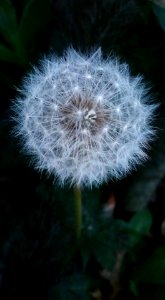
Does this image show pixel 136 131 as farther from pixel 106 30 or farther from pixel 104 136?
pixel 106 30

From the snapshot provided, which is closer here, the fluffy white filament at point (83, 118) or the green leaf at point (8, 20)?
the fluffy white filament at point (83, 118)

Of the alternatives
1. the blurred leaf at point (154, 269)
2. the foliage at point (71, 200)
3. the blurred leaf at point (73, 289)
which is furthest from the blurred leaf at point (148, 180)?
the blurred leaf at point (73, 289)

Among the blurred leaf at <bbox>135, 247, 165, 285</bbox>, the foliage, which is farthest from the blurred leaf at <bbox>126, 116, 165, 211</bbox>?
the blurred leaf at <bbox>135, 247, 165, 285</bbox>

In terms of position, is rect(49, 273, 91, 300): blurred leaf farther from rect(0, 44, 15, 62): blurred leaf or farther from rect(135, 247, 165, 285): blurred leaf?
rect(0, 44, 15, 62): blurred leaf

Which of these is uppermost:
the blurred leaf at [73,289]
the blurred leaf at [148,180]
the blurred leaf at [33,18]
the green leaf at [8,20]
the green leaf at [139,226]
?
the blurred leaf at [33,18]

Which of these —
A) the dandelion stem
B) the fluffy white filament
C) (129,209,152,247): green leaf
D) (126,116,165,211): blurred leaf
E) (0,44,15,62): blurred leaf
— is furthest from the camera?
(129,209,152,247): green leaf

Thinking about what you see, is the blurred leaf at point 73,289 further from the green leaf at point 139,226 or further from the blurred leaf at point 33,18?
the blurred leaf at point 33,18

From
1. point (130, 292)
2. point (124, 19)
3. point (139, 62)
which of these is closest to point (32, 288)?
point (130, 292)
